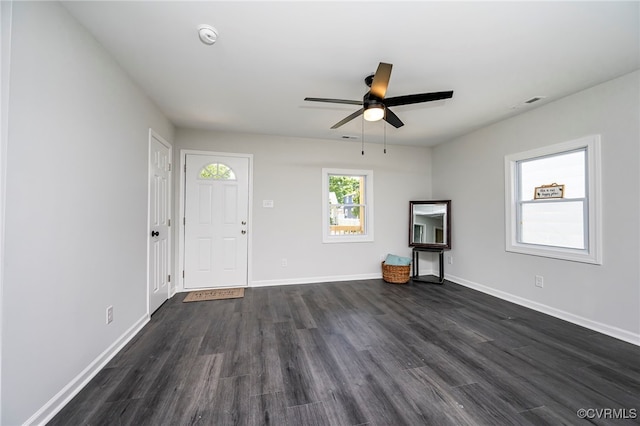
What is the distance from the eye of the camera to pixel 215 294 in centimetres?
361

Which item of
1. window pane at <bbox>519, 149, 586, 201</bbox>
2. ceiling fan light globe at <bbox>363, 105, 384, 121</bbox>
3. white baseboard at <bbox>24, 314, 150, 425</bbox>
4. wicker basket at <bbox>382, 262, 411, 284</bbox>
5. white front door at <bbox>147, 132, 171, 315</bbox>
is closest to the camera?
white baseboard at <bbox>24, 314, 150, 425</bbox>

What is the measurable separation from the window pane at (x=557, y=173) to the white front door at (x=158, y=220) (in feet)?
15.5

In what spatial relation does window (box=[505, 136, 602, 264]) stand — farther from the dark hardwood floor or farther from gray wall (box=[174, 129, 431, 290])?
gray wall (box=[174, 129, 431, 290])

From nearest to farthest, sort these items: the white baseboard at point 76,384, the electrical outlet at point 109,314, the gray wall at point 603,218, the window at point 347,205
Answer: the white baseboard at point 76,384 → the electrical outlet at point 109,314 → the gray wall at point 603,218 → the window at point 347,205

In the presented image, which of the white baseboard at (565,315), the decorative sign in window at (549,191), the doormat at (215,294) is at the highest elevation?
the decorative sign in window at (549,191)

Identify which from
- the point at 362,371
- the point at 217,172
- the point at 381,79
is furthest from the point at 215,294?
the point at 381,79

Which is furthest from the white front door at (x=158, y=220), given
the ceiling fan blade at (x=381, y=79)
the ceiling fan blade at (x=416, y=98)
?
the ceiling fan blade at (x=416, y=98)

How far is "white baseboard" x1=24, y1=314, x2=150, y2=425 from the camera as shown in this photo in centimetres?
136

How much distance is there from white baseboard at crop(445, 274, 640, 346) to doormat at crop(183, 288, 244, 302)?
145 inches

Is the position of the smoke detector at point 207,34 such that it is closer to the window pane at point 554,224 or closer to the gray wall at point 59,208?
the gray wall at point 59,208

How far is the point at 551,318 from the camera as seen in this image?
279cm

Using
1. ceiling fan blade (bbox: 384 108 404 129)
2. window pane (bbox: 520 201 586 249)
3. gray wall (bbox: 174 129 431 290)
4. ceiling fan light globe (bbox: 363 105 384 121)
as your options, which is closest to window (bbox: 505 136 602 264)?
window pane (bbox: 520 201 586 249)

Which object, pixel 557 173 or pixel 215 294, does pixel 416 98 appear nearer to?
pixel 557 173
